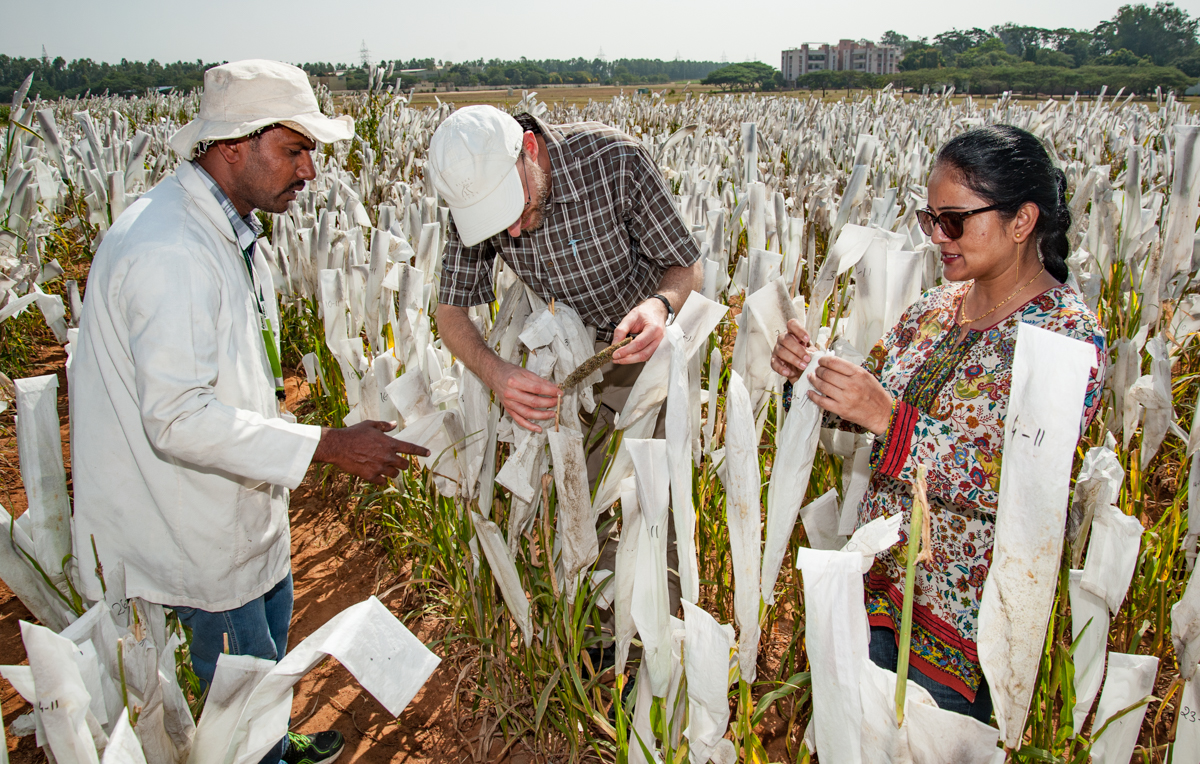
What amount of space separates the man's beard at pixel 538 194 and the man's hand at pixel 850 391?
Answer: 2.70ft

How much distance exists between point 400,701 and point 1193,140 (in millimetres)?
2657

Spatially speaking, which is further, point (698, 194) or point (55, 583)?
point (698, 194)

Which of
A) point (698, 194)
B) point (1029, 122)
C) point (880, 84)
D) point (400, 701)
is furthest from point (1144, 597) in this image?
point (880, 84)

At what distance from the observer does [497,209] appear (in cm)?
156

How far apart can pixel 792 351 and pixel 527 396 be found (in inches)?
20.5

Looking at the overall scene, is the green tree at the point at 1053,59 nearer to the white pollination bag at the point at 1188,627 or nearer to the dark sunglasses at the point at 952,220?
the dark sunglasses at the point at 952,220

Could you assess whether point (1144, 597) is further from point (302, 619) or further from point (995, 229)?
point (302, 619)

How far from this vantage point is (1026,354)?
0.65 meters

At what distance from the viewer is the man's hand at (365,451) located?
1.46 meters

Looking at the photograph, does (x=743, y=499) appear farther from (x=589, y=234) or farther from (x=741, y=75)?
(x=741, y=75)

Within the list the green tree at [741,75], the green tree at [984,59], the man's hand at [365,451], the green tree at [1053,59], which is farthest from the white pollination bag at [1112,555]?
the green tree at [1053,59]

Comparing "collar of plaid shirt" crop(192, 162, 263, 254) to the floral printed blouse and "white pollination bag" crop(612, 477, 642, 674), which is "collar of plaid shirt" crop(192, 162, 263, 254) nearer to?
"white pollination bag" crop(612, 477, 642, 674)

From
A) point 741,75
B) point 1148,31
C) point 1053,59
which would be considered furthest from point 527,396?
point 1148,31

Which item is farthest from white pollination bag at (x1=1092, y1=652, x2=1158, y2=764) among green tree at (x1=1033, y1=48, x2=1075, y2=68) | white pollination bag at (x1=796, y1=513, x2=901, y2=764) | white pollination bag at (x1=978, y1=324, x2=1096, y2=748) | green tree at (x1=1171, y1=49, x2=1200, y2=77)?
green tree at (x1=1033, y1=48, x2=1075, y2=68)
